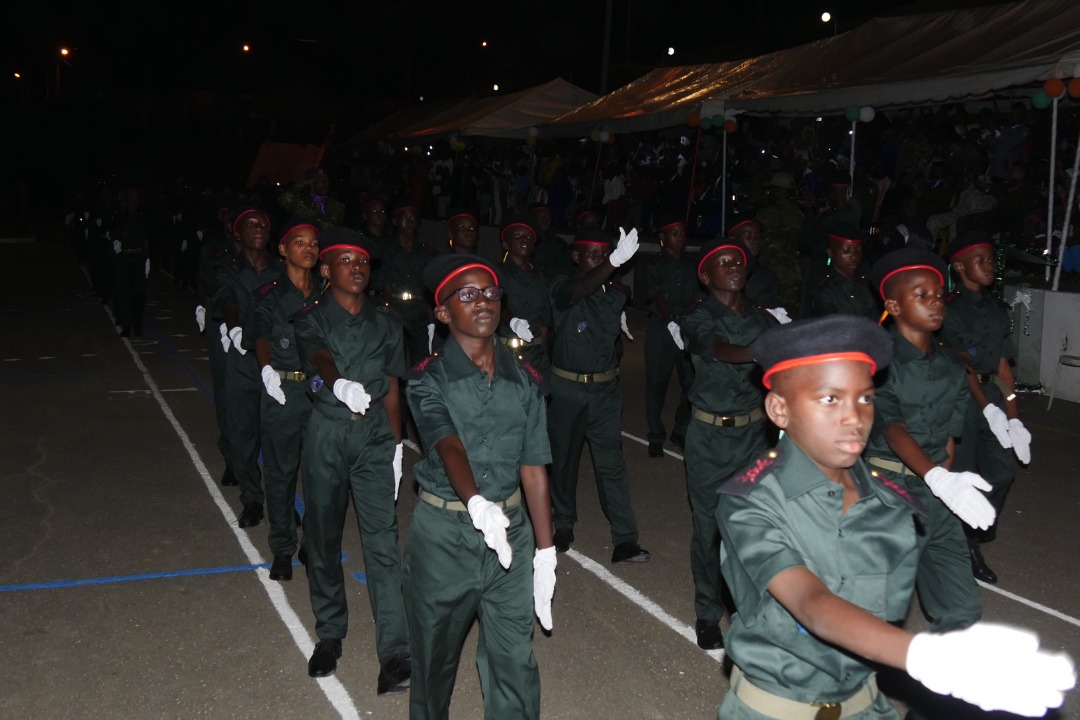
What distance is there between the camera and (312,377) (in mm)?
5598

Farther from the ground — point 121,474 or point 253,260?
point 253,260

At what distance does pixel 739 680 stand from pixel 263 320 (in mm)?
4384

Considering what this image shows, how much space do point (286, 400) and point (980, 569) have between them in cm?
444

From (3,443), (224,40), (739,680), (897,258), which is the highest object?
(224,40)

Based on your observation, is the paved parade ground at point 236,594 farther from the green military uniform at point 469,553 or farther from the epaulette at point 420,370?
the epaulette at point 420,370

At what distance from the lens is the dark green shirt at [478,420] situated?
161 inches

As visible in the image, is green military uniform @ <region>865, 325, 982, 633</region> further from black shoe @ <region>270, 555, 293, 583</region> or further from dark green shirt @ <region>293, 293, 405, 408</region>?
black shoe @ <region>270, 555, 293, 583</region>

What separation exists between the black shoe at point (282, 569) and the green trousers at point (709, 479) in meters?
2.59

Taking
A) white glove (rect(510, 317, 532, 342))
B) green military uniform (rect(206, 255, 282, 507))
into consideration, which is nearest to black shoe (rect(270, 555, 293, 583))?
green military uniform (rect(206, 255, 282, 507))

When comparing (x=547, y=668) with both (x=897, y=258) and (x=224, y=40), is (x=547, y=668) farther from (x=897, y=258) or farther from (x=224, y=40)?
(x=224, y=40)

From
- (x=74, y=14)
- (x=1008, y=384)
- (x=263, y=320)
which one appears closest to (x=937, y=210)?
(x=1008, y=384)

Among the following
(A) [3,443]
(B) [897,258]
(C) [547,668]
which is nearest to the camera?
(B) [897,258]

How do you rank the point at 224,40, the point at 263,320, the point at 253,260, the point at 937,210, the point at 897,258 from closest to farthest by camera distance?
1. the point at 897,258
2. the point at 263,320
3. the point at 253,260
4. the point at 937,210
5. the point at 224,40

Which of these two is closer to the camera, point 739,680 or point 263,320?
point 739,680
